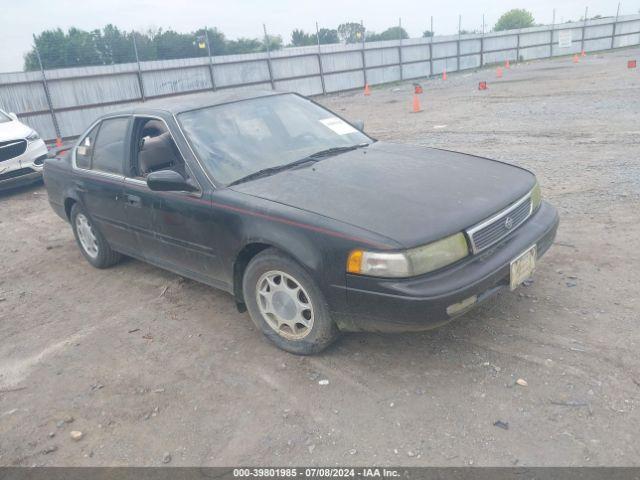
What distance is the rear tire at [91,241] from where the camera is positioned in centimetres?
503

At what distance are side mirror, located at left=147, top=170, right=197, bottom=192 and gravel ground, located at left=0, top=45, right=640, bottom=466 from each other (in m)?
1.05

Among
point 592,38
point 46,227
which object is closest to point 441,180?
point 46,227

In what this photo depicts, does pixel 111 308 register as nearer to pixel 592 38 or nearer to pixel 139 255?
pixel 139 255

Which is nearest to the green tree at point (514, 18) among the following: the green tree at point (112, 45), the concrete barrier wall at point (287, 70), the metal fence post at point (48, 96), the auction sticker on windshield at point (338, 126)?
the concrete barrier wall at point (287, 70)

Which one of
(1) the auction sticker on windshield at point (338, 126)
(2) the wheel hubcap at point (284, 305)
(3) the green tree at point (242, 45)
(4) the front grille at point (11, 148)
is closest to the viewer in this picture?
(2) the wheel hubcap at point (284, 305)

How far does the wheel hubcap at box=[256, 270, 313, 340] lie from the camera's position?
3207mm

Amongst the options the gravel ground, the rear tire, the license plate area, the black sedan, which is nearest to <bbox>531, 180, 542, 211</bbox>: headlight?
the black sedan

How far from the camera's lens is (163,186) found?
356 cm

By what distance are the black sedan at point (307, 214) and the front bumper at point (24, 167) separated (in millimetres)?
4984

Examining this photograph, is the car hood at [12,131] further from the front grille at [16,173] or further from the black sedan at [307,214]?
the black sedan at [307,214]

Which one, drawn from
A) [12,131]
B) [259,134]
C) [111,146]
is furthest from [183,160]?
[12,131]

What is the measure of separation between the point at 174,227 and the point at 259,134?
0.95 meters

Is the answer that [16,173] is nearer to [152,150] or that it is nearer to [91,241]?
[91,241]

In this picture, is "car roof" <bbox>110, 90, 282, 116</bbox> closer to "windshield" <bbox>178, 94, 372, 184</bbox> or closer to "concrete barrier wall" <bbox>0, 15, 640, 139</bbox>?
"windshield" <bbox>178, 94, 372, 184</bbox>
